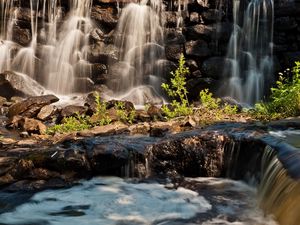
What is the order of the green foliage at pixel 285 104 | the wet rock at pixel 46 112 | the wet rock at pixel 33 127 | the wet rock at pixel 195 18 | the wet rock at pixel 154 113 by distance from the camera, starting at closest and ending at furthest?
the green foliage at pixel 285 104
the wet rock at pixel 33 127
the wet rock at pixel 154 113
the wet rock at pixel 46 112
the wet rock at pixel 195 18

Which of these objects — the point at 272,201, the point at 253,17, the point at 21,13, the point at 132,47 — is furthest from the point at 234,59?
the point at 272,201

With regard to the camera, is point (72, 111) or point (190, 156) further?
point (72, 111)

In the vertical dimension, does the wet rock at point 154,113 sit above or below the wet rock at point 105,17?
below

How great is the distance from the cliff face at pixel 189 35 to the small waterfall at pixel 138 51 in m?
0.25

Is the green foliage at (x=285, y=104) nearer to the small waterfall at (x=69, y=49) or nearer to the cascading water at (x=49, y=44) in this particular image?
the cascading water at (x=49, y=44)

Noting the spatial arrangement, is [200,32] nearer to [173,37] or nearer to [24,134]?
[173,37]

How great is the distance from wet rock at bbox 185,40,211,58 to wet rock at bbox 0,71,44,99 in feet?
17.7

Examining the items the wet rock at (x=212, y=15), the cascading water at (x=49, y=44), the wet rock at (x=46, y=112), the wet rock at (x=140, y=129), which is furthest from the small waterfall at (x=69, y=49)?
the wet rock at (x=140, y=129)

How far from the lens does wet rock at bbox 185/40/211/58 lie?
1550cm

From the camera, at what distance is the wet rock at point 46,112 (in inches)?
476

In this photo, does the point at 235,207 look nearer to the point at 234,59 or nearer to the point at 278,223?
the point at 278,223

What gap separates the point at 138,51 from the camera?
1633 centimetres

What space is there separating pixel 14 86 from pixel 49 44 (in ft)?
8.92

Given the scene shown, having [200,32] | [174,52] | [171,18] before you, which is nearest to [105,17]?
[171,18]
